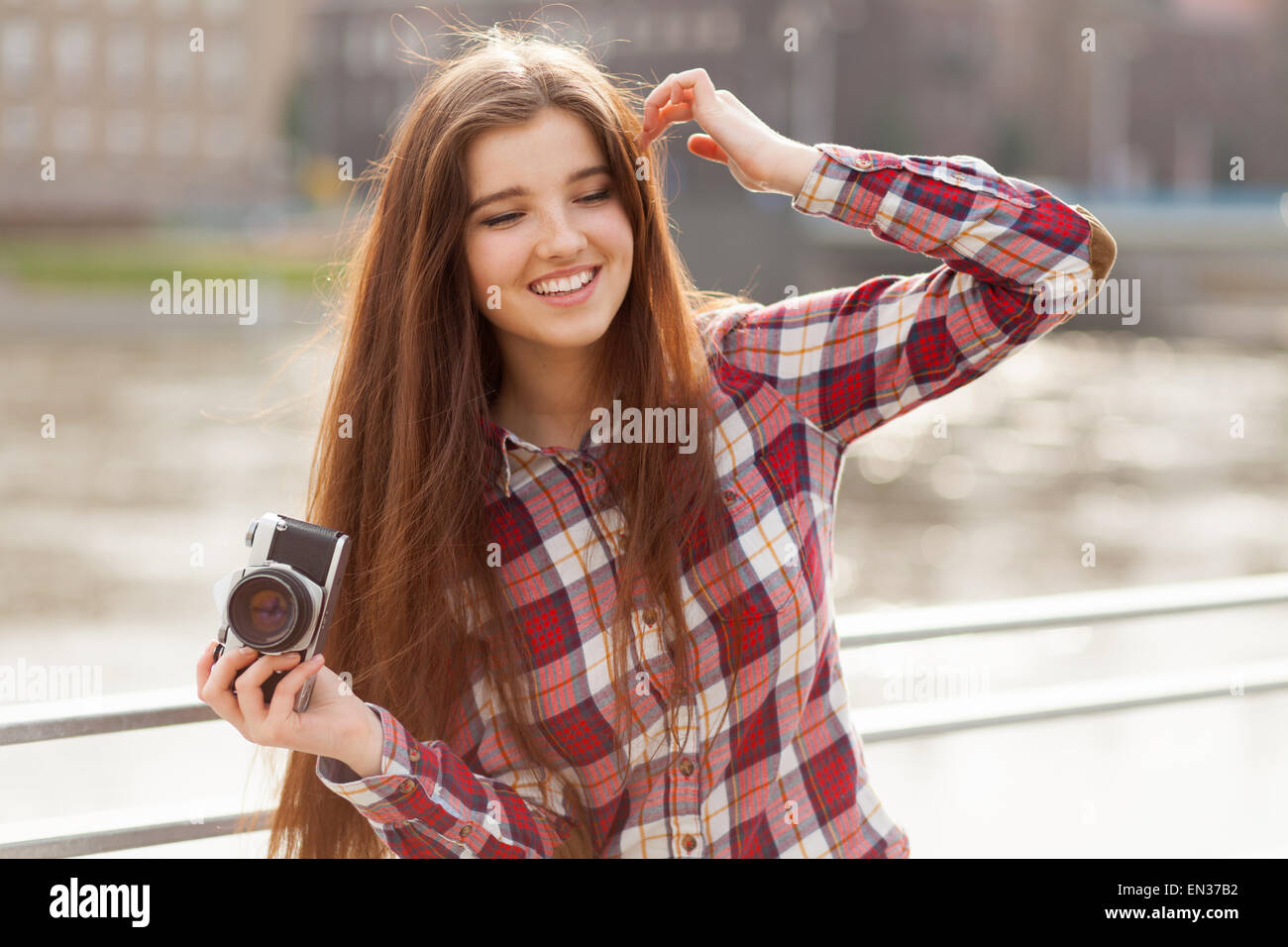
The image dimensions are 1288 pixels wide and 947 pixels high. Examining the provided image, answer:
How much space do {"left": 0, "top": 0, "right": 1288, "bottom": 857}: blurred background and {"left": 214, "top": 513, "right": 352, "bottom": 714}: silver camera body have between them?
1.54ft

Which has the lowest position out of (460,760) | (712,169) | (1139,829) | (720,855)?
(1139,829)

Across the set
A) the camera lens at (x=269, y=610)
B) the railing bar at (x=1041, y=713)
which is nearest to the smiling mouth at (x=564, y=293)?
the camera lens at (x=269, y=610)

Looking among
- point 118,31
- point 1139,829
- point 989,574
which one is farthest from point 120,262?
point 1139,829

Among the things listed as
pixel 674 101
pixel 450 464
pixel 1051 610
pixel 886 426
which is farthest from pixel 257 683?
pixel 886 426

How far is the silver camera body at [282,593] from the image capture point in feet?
4.71

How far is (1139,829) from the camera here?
294 centimetres

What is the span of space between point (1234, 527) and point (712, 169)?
21323mm

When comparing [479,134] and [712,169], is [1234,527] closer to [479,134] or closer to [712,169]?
[479,134]

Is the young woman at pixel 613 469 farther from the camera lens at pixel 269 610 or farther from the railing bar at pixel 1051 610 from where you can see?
the railing bar at pixel 1051 610

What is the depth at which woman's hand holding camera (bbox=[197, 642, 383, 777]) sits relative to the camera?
1.45 meters

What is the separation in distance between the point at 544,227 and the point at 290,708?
2.21 feet

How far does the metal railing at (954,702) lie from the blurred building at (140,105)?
49.3m

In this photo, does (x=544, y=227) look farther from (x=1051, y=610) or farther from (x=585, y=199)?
(x=1051, y=610)

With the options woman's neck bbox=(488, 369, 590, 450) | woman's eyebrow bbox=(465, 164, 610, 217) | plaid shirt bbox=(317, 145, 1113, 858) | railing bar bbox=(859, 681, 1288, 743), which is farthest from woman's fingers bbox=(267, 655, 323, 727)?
railing bar bbox=(859, 681, 1288, 743)
